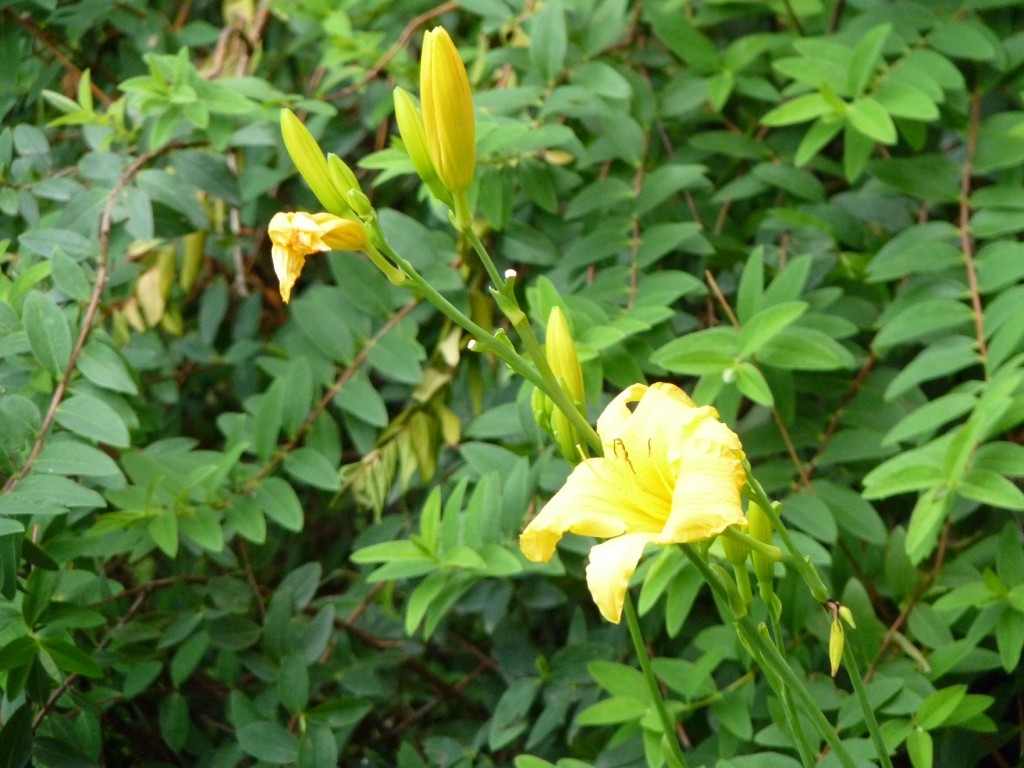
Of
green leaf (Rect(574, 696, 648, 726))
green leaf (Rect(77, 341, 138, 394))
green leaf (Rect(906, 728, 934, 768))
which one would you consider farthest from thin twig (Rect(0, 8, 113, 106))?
green leaf (Rect(906, 728, 934, 768))

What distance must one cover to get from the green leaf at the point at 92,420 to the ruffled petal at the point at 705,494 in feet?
1.83

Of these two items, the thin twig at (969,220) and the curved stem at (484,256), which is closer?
the curved stem at (484,256)

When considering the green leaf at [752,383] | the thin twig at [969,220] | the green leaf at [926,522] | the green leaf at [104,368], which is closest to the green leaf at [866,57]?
the thin twig at [969,220]

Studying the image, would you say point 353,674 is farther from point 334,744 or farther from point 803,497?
point 803,497

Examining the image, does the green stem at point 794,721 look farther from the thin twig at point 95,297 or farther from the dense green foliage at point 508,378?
the thin twig at point 95,297

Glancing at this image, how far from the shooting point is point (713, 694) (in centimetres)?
105

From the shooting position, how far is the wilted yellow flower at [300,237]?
2.24ft

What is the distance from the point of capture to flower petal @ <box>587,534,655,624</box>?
1.97 feet

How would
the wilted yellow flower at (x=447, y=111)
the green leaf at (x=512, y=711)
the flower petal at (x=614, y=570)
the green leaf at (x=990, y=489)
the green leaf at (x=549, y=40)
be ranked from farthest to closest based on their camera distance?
the green leaf at (x=549, y=40)
the green leaf at (x=512, y=711)
the green leaf at (x=990, y=489)
the wilted yellow flower at (x=447, y=111)
the flower petal at (x=614, y=570)

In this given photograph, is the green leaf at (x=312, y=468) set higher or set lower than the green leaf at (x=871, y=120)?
lower

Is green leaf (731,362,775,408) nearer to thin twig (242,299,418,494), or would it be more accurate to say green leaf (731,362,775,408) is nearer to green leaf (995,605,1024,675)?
green leaf (995,605,1024,675)

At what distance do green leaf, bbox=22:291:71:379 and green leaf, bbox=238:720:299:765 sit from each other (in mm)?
383

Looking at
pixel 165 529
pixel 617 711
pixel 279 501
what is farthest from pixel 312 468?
pixel 617 711

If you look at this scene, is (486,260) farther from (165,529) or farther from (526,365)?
(165,529)
